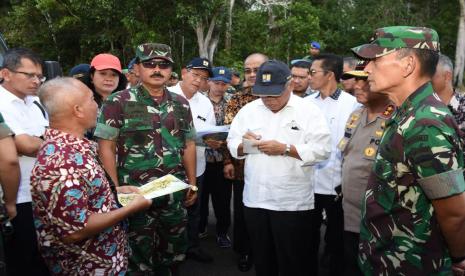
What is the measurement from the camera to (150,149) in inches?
122

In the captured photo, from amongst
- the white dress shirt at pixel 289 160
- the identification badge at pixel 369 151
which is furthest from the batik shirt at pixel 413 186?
the white dress shirt at pixel 289 160

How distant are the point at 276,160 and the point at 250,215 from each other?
0.53 meters

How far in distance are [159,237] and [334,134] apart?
1.95 m

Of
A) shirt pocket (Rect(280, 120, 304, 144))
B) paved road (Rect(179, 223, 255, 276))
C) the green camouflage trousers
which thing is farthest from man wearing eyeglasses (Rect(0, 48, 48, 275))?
shirt pocket (Rect(280, 120, 304, 144))

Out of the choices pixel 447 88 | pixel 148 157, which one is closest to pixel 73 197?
pixel 148 157

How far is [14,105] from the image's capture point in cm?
302

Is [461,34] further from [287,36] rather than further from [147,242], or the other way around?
[147,242]

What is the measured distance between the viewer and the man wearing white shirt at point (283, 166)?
3119 millimetres

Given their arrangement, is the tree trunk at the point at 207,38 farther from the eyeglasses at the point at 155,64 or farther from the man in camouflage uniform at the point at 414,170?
the man in camouflage uniform at the point at 414,170

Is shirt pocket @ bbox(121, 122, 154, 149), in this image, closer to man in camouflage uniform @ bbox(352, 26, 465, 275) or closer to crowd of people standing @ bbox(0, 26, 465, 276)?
crowd of people standing @ bbox(0, 26, 465, 276)

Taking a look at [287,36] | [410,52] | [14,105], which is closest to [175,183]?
[14,105]

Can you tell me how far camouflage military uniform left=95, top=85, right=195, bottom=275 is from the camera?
10.1 ft

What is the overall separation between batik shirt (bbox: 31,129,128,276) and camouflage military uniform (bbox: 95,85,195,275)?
0.73m

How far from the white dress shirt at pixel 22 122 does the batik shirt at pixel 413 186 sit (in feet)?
7.93
